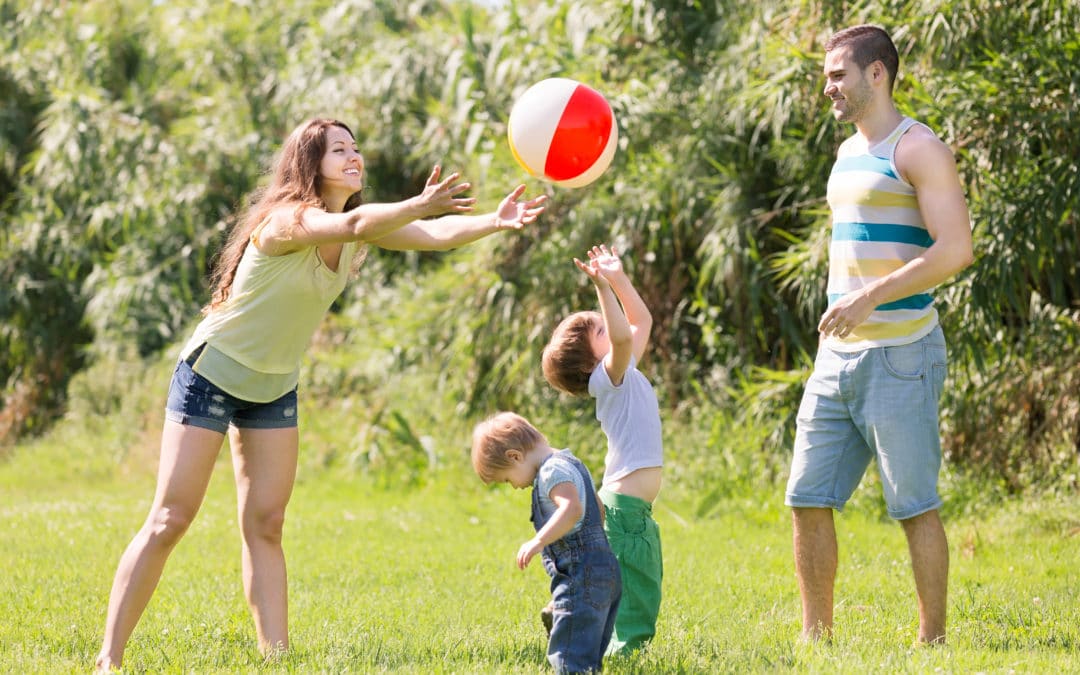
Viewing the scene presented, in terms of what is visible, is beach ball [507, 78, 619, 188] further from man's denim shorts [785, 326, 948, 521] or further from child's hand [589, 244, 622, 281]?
man's denim shorts [785, 326, 948, 521]

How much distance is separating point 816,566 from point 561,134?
5.62 feet

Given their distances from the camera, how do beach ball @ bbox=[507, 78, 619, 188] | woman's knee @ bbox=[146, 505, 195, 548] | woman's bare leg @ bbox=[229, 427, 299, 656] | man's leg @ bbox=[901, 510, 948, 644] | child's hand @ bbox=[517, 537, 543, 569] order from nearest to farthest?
child's hand @ bbox=[517, 537, 543, 569] → woman's knee @ bbox=[146, 505, 195, 548] → man's leg @ bbox=[901, 510, 948, 644] → woman's bare leg @ bbox=[229, 427, 299, 656] → beach ball @ bbox=[507, 78, 619, 188]

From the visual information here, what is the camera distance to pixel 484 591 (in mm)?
5438

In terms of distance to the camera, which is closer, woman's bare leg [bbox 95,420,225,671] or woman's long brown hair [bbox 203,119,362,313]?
woman's bare leg [bbox 95,420,225,671]

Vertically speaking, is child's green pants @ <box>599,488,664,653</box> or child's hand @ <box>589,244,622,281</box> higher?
child's hand @ <box>589,244,622,281</box>

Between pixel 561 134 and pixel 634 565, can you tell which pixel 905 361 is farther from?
pixel 561 134

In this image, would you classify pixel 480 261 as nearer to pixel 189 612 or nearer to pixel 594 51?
pixel 594 51

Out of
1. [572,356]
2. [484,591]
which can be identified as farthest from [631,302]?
[484,591]

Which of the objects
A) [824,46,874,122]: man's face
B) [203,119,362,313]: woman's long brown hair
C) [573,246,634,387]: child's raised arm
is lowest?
[573,246,634,387]: child's raised arm

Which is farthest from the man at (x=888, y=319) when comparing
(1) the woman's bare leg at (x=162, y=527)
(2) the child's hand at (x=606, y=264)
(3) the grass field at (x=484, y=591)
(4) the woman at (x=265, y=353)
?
(1) the woman's bare leg at (x=162, y=527)

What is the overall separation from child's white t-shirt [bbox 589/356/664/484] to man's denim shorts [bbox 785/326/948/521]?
53 cm

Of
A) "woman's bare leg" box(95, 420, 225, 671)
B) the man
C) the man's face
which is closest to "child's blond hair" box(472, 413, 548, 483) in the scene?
"woman's bare leg" box(95, 420, 225, 671)

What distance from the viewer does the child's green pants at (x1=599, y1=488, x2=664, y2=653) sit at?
3988 mm

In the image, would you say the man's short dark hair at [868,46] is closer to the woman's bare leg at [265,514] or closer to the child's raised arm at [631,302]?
the child's raised arm at [631,302]
